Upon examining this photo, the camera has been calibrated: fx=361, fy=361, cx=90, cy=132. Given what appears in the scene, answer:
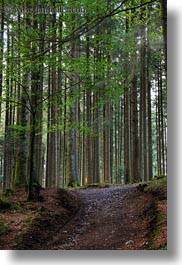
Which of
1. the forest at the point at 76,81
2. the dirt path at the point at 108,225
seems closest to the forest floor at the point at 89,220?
the dirt path at the point at 108,225

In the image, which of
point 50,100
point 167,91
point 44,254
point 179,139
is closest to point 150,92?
point 167,91

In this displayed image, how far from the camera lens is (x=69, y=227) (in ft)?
12.3

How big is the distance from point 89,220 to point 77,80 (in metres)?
1.59

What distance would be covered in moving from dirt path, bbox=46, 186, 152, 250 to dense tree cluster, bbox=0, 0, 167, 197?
433 mm

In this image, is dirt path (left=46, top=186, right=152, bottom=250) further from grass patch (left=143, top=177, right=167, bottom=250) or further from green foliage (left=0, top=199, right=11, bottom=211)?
green foliage (left=0, top=199, right=11, bottom=211)

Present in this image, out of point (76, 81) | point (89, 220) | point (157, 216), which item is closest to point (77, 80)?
point (76, 81)

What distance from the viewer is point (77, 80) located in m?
4.19

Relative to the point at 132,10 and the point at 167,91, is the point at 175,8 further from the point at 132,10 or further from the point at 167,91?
the point at 167,91

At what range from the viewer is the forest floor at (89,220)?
3.50 metres

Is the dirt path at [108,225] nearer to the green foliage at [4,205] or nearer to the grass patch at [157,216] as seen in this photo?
the grass patch at [157,216]

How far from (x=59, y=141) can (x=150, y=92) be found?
49.4 inches

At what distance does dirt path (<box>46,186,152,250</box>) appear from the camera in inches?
138

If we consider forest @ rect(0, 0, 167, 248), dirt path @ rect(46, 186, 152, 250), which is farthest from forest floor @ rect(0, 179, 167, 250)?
forest @ rect(0, 0, 167, 248)

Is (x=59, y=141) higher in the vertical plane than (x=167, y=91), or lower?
lower
